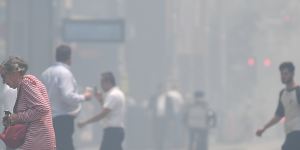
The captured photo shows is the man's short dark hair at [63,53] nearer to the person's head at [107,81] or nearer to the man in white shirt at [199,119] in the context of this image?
the person's head at [107,81]

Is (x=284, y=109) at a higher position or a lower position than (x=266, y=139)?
higher

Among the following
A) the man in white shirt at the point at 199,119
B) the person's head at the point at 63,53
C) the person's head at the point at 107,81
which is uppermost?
the person's head at the point at 63,53

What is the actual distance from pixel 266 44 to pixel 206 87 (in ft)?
11.3

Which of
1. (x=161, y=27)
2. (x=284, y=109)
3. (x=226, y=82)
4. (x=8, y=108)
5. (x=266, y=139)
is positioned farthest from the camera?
(x=226, y=82)

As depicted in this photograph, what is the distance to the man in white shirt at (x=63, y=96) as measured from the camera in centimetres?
1408

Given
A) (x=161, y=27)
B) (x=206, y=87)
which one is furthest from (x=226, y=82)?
(x=161, y=27)

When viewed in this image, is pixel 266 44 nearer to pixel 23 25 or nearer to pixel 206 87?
pixel 206 87

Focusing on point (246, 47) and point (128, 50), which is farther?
point (246, 47)

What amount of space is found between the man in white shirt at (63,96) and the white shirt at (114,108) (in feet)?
4.03

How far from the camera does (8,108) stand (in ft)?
40.2

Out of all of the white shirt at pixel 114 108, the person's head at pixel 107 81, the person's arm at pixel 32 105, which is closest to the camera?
Answer: the person's arm at pixel 32 105

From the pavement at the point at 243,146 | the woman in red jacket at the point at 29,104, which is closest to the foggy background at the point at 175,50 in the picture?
the pavement at the point at 243,146

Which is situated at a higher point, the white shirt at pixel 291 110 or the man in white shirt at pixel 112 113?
the white shirt at pixel 291 110

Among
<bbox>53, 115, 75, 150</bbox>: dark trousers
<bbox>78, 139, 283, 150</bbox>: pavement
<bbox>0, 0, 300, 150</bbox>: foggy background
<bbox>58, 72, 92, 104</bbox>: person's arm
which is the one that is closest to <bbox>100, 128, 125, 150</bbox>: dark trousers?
<bbox>53, 115, 75, 150</bbox>: dark trousers
